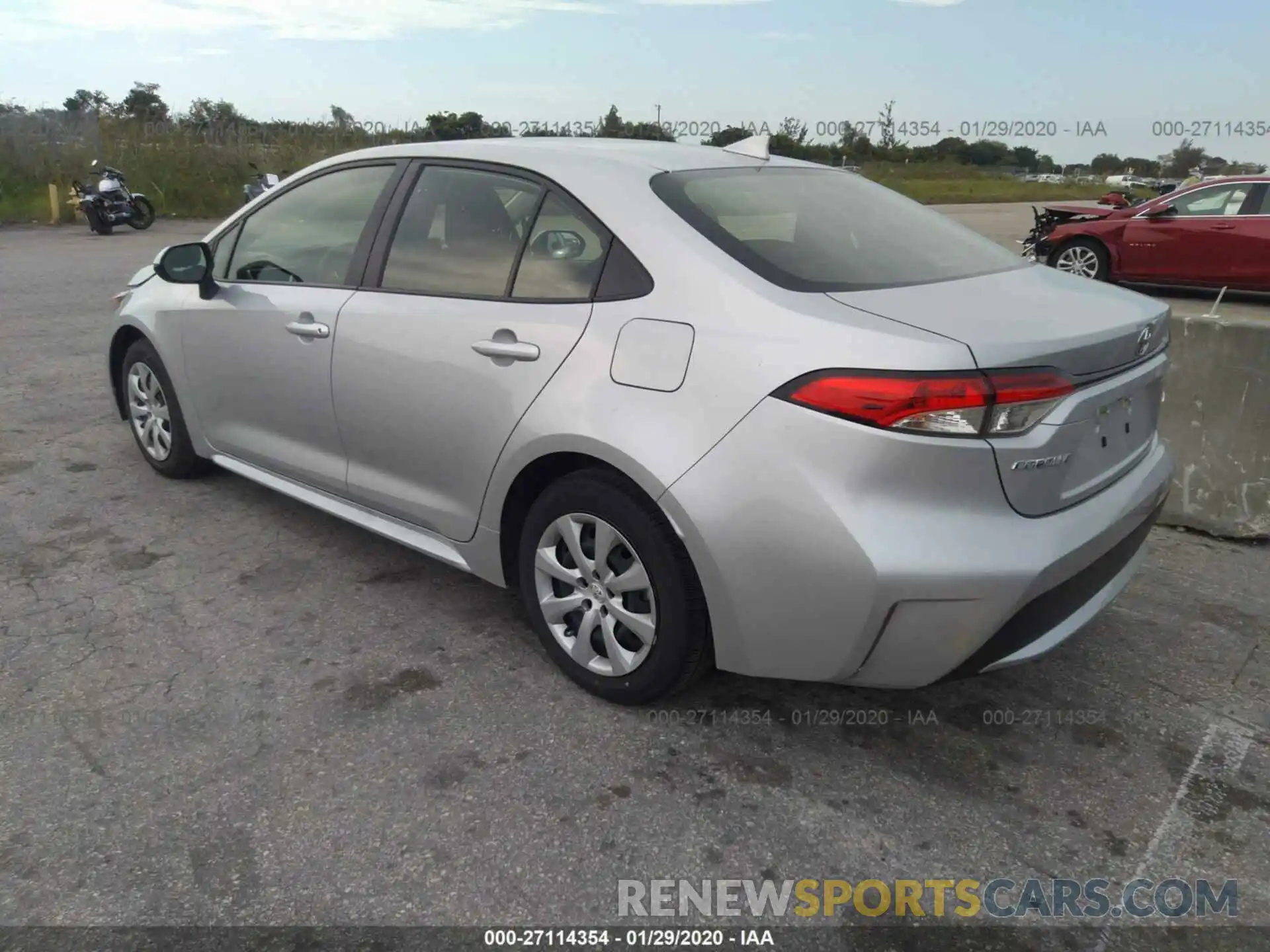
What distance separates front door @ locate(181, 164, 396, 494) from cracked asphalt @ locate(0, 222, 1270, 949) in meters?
0.48

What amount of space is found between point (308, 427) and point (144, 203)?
1781 cm

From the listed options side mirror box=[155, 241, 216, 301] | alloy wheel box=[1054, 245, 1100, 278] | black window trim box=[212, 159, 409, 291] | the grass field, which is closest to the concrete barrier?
black window trim box=[212, 159, 409, 291]

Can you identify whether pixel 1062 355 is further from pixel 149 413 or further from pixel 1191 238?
pixel 1191 238

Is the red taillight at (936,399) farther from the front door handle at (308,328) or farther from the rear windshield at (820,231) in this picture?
the front door handle at (308,328)

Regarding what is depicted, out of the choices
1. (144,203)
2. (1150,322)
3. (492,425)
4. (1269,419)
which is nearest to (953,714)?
(1150,322)

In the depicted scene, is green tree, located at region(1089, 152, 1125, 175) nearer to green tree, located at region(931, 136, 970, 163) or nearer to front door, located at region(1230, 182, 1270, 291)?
green tree, located at region(931, 136, 970, 163)

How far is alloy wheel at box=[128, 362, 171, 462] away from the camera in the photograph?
14.9 feet

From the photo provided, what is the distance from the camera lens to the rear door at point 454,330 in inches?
111

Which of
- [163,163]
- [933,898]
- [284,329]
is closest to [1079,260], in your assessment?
[284,329]

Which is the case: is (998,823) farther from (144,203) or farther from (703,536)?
(144,203)

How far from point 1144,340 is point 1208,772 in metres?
1.17

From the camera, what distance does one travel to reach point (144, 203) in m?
18.6

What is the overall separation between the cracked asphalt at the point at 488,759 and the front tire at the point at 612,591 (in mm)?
161

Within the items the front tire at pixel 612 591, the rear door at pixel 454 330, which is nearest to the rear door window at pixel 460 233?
the rear door at pixel 454 330
